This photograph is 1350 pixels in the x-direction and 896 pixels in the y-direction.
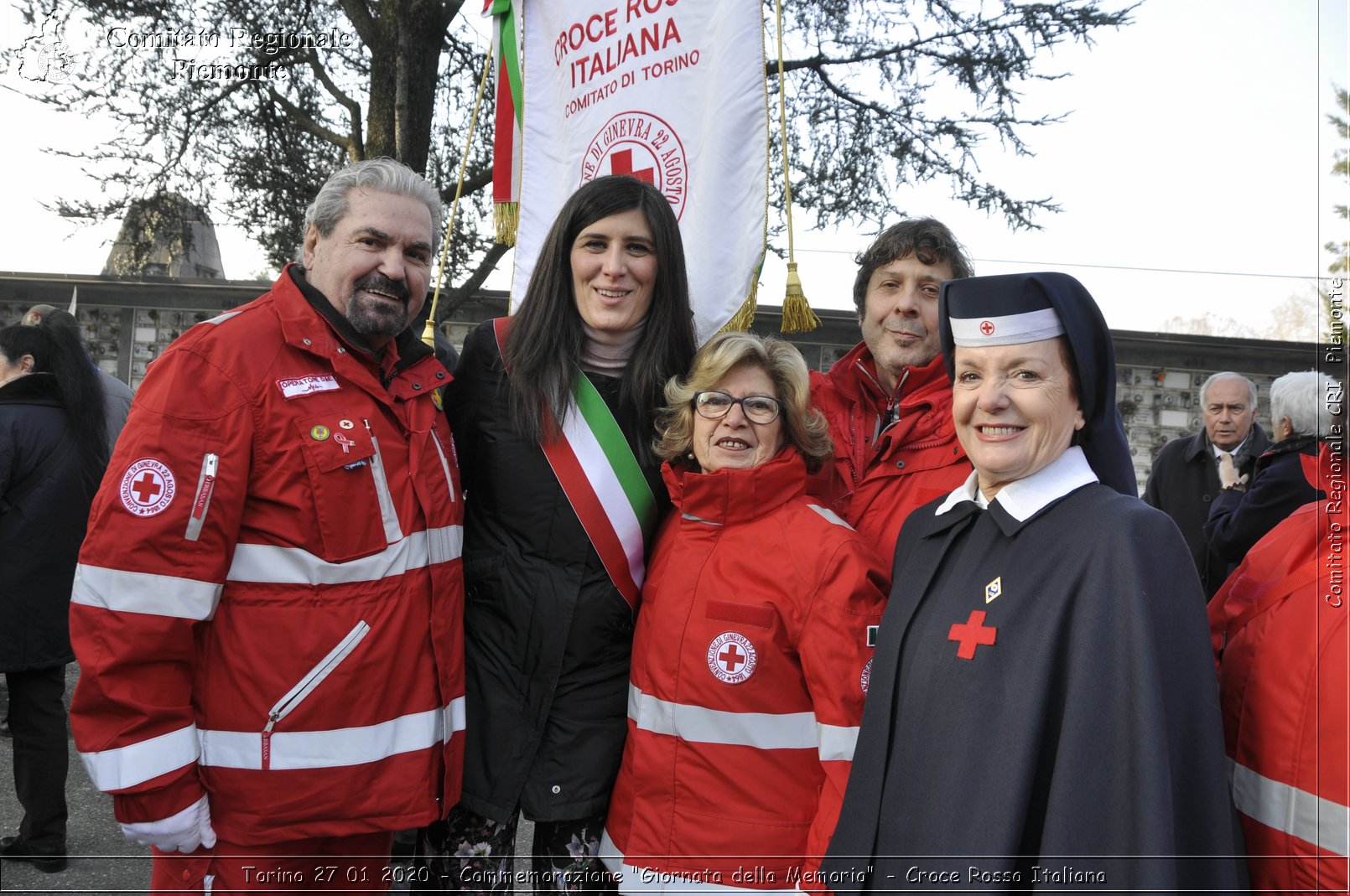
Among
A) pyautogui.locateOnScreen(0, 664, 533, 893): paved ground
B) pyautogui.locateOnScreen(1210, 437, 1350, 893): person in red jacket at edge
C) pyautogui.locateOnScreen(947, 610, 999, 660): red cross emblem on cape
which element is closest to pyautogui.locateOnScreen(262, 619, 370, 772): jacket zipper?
pyautogui.locateOnScreen(947, 610, 999, 660): red cross emblem on cape

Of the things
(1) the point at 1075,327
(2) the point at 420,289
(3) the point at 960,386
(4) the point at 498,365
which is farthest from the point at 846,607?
(2) the point at 420,289

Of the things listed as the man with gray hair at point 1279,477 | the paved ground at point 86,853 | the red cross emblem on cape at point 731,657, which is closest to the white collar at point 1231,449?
the man with gray hair at point 1279,477

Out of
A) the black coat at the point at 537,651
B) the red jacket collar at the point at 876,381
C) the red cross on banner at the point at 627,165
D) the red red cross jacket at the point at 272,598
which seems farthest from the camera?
the red cross on banner at the point at 627,165

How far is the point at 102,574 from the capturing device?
1979 millimetres

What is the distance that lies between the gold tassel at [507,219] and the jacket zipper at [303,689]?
2.88 metres

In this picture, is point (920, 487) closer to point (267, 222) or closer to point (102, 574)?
point (102, 574)

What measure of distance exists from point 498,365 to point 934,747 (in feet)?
5.08

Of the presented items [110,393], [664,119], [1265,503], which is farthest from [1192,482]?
[110,393]

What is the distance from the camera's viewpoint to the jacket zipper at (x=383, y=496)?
226 centimetres

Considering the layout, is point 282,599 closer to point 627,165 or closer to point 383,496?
point 383,496

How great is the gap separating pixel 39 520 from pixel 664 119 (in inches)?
136

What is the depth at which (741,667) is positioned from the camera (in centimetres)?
221

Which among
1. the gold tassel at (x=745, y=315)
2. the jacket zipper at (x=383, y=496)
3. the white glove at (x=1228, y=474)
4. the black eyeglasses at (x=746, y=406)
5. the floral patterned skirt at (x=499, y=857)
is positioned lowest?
the floral patterned skirt at (x=499, y=857)

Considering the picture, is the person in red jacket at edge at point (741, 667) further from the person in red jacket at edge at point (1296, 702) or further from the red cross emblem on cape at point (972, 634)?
the person in red jacket at edge at point (1296, 702)
